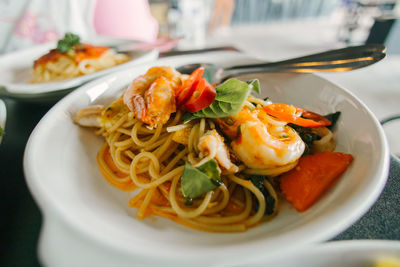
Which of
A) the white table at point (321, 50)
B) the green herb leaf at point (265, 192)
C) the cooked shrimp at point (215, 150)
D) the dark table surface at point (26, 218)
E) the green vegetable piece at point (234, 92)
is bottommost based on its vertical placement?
the white table at point (321, 50)

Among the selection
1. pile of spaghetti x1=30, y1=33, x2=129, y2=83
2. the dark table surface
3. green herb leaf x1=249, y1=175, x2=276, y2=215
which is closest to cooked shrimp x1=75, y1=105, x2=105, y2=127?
the dark table surface

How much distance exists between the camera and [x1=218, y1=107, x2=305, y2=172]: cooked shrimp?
82 centimetres

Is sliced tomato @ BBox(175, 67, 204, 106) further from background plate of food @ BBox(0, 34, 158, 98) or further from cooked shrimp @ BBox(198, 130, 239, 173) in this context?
background plate of food @ BBox(0, 34, 158, 98)

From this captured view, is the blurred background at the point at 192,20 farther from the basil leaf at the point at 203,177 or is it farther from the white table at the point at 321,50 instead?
the basil leaf at the point at 203,177

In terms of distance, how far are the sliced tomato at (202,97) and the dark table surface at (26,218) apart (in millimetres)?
662

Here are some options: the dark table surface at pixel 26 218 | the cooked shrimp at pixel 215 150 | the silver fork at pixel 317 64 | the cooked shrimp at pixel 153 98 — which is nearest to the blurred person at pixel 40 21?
the silver fork at pixel 317 64

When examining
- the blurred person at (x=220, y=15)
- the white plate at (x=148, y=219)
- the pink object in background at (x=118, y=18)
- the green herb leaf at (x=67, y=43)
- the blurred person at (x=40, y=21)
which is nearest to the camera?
the white plate at (x=148, y=219)

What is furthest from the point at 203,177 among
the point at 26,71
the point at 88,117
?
the point at 26,71

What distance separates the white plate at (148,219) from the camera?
1.72 ft

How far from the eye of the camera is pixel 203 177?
0.78 m

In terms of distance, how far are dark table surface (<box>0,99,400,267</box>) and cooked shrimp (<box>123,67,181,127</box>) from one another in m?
0.56

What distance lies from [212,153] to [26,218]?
0.75 m

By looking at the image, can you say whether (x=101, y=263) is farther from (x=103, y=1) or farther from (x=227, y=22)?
(x=227, y=22)

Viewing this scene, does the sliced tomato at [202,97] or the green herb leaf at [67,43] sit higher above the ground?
the sliced tomato at [202,97]
